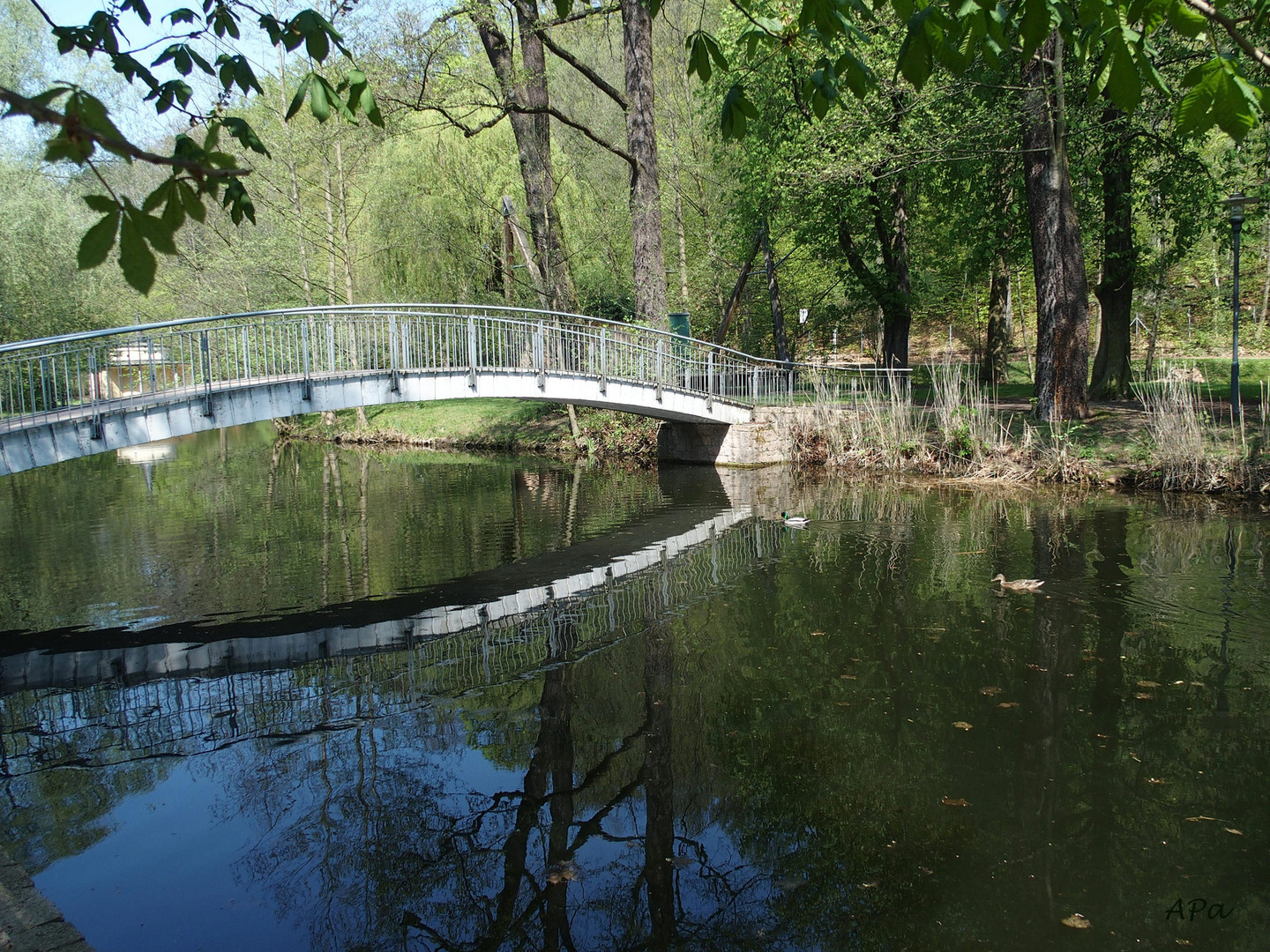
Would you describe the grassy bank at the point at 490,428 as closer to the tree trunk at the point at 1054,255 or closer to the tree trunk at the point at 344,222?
the tree trunk at the point at 344,222

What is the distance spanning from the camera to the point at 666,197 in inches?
1097

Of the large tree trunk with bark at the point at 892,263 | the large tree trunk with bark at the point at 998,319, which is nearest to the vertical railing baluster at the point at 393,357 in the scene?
the large tree trunk with bark at the point at 892,263

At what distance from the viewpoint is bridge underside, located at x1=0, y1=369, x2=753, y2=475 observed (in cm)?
933

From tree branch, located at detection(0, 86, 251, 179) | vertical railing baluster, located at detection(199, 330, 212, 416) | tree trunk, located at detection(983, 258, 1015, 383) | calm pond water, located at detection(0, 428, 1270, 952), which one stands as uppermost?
tree trunk, located at detection(983, 258, 1015, 383)

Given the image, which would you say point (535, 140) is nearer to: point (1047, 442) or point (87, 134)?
point (1047, 442)

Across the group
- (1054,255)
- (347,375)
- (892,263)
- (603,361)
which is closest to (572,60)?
(603,361)

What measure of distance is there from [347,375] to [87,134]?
33.9 ft

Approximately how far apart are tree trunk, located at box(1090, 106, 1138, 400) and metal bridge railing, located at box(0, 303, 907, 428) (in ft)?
14.6

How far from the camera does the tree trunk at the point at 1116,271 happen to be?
1741 cm

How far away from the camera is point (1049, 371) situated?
1558cm

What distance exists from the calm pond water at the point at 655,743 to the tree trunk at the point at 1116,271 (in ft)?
29.2

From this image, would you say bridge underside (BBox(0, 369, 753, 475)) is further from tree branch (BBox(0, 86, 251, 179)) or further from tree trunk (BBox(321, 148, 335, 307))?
tree trunk (BBox(321, 148, 335, 307))

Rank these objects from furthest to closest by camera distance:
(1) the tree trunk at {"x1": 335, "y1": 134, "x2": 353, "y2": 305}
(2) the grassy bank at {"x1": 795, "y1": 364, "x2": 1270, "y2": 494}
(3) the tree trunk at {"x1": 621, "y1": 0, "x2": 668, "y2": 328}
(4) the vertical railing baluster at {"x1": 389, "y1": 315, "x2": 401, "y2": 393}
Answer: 1. (1) the tree trunk at {"x1": 335, "y1": 134, "x2": 353, "y2": 305}
2. (3) the tree trunk at {"x1": 621, "y1": 0, "x2": 668, "y2": 328}
3. (2) the grassy bank at {"x1": 795, "y1": 364, "x2": 1270, "y2": 494}
4. (4) the vertical railing baluster at {"x1": 389, "y1": 315, "x2": 401, "y2": 393}

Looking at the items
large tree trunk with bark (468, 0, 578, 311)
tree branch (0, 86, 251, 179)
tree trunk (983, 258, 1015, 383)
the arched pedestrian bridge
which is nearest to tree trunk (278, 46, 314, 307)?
large tree trunk with bark (468, 0, 578, 311)
